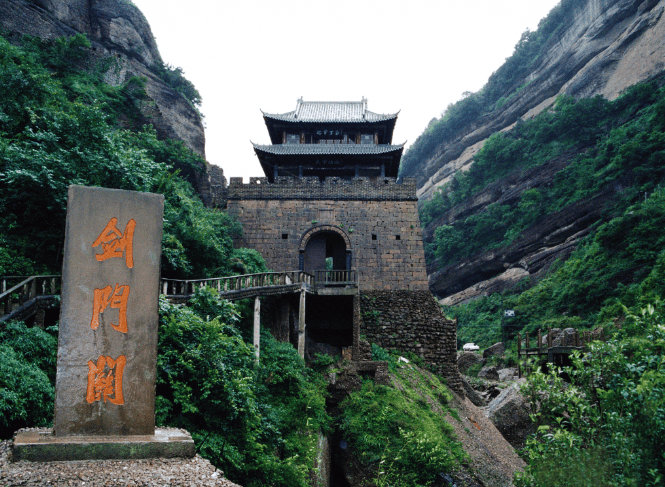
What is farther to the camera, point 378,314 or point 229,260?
point 378,314

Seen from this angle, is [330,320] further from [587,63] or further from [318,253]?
[587,63]

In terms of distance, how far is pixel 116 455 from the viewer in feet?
15.2

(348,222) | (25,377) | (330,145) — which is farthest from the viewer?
(330,145)

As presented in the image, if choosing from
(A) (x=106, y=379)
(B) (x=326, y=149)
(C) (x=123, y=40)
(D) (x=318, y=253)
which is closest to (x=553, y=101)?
(B) (x=326, y=149)

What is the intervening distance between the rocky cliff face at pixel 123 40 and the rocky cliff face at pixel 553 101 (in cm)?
2168

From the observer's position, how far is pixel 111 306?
5090 mm

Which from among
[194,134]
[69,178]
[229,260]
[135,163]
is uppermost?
[194,134]

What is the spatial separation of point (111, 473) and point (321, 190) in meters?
15.4

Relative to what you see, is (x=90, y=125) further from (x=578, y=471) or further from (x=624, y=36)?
(x=624, y=36)

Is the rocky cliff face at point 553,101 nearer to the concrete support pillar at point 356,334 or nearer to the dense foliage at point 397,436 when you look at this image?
the concrete support pillar at point 356,334

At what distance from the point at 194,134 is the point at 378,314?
15.6 meters

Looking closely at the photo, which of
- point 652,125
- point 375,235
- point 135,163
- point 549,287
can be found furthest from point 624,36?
point 135,163

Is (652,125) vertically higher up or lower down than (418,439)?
higher up

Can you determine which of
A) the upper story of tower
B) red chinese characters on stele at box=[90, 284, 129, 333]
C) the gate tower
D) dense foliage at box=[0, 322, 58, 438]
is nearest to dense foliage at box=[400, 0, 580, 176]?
the upper story of tower
